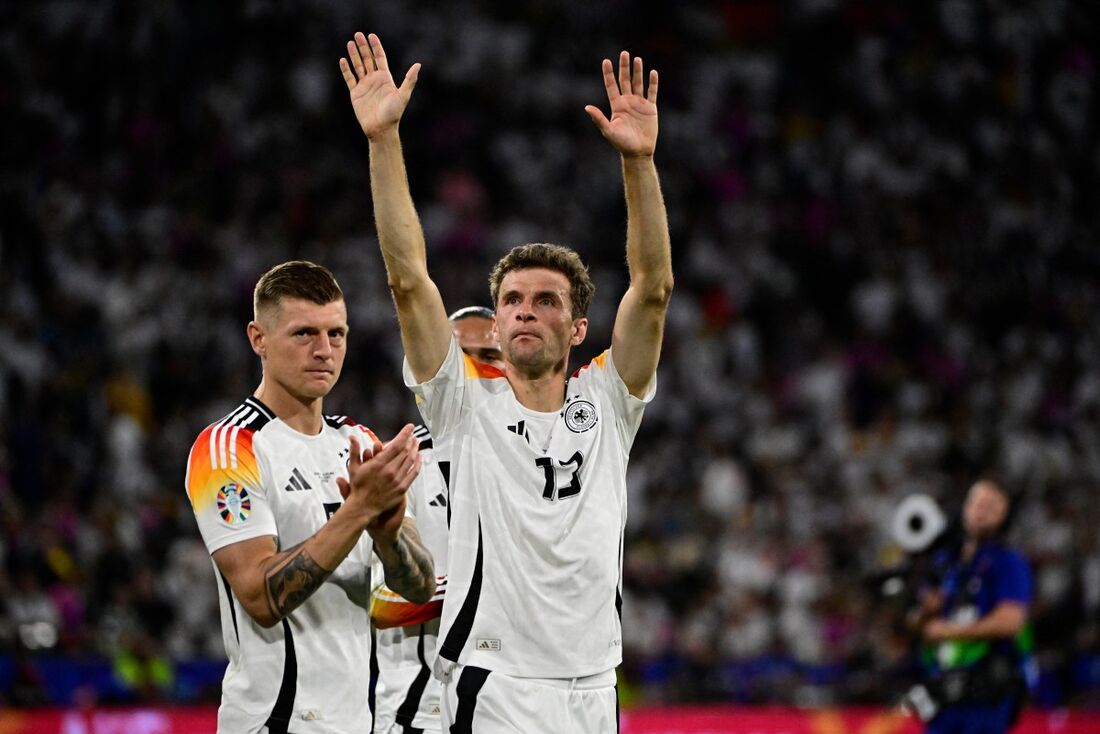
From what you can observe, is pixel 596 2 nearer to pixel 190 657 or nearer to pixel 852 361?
pixel 852 361

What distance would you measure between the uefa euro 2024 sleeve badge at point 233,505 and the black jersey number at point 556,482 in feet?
3.31

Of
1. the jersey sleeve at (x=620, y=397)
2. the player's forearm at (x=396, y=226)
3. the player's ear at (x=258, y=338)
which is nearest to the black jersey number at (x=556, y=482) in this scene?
the jersey sleeve at (x=620, y=397)

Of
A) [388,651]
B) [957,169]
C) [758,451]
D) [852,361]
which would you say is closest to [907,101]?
[957,169]

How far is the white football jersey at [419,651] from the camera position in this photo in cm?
607

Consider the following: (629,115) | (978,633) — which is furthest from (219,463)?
(978,633)

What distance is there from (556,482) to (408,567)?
59cm

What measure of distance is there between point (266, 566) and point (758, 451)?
12.2m

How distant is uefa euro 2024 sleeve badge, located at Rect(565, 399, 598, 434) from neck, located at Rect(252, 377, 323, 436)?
3.02ft

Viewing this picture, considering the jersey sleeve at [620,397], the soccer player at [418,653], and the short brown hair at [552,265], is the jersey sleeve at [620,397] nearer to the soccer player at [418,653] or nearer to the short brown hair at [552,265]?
the short brown hair at [552,265]

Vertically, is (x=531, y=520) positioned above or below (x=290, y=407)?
below

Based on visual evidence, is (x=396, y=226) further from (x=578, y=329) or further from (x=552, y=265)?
(x=578, y=329)

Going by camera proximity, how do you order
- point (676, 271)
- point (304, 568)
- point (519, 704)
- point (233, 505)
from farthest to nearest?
point (676, 271), point (233, 505), point (519, 704), point (304, 568)

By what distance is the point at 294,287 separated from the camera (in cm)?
528

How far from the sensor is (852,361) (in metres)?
18.0
